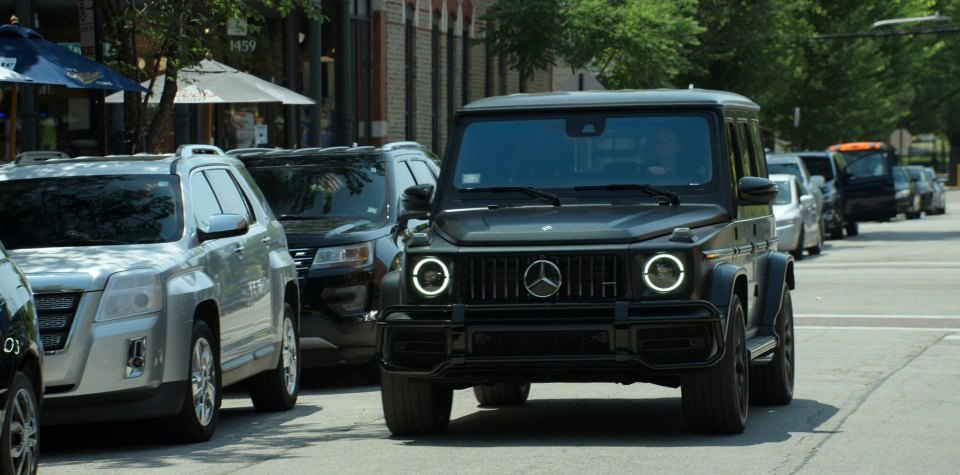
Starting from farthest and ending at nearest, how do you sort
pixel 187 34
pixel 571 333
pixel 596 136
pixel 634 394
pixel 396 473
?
1. pixel 187 34
2. pixel 634 394
3. pixel 596 136
4. pixel 571 333
5. pixel 396 473

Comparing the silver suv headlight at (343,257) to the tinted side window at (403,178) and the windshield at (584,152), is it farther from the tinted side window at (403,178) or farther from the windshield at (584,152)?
the windshield at (584,152)

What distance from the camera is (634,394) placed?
12766 mm

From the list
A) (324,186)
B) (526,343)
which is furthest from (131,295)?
(324,186)

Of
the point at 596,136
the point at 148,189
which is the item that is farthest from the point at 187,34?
the point at 596,136

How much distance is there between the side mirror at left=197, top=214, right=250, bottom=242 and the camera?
10898 mm

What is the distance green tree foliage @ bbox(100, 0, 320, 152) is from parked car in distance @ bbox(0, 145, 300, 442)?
3919mm

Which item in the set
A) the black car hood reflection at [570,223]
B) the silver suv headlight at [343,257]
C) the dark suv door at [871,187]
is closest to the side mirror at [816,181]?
the dark suv door at [871,187]

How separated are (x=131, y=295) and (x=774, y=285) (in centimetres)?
414

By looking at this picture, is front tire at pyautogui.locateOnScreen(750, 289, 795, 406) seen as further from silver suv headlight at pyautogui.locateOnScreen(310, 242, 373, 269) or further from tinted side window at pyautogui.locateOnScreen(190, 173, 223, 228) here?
tinted side window at pyautogui.locateOnScreen(190, 173, 223, 228)

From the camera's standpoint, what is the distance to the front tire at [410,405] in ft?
33.1

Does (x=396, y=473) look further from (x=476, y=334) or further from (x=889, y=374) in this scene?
(x=889, y=374)

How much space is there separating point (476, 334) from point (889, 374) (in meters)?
5.25

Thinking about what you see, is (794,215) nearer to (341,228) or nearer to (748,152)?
(341,228)

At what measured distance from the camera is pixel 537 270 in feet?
31.7
